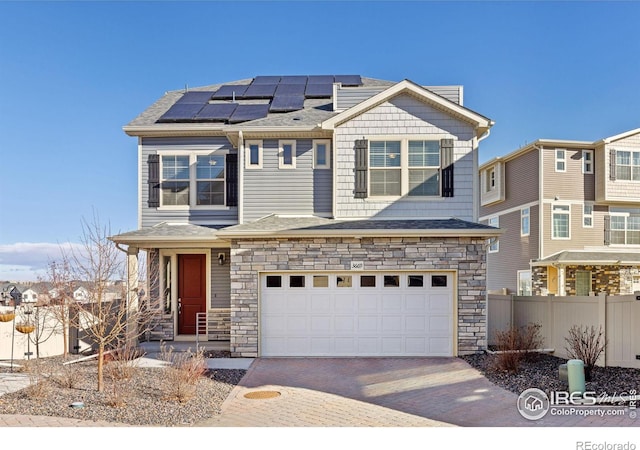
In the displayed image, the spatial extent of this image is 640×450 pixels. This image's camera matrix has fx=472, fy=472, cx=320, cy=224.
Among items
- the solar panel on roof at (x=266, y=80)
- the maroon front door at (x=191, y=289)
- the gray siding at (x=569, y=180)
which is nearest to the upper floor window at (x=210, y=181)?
the maroon front door at (x=191, y=289)

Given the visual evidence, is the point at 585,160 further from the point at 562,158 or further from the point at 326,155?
the point at 326,155

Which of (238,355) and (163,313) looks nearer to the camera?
(238,355)

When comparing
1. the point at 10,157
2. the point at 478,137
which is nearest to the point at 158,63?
the point at 10,157

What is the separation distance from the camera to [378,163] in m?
10.9

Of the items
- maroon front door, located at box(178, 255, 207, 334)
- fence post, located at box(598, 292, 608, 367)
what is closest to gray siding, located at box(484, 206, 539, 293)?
fence post, located at box(598, 292, 608, 367)

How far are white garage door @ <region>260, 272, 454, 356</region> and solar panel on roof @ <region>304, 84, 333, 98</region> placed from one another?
582 cm

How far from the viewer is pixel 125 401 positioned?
255 inches

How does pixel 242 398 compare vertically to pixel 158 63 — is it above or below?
below

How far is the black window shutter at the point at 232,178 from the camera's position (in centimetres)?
1181

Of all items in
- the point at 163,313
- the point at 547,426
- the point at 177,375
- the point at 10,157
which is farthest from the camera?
the point at 163,313

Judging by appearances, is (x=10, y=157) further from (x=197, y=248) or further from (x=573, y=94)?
(x=573, y=94)

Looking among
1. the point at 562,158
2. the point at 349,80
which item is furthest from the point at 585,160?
the point at 349,80

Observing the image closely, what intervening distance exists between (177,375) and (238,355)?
135 inches

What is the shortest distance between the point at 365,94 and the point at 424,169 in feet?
7.96
